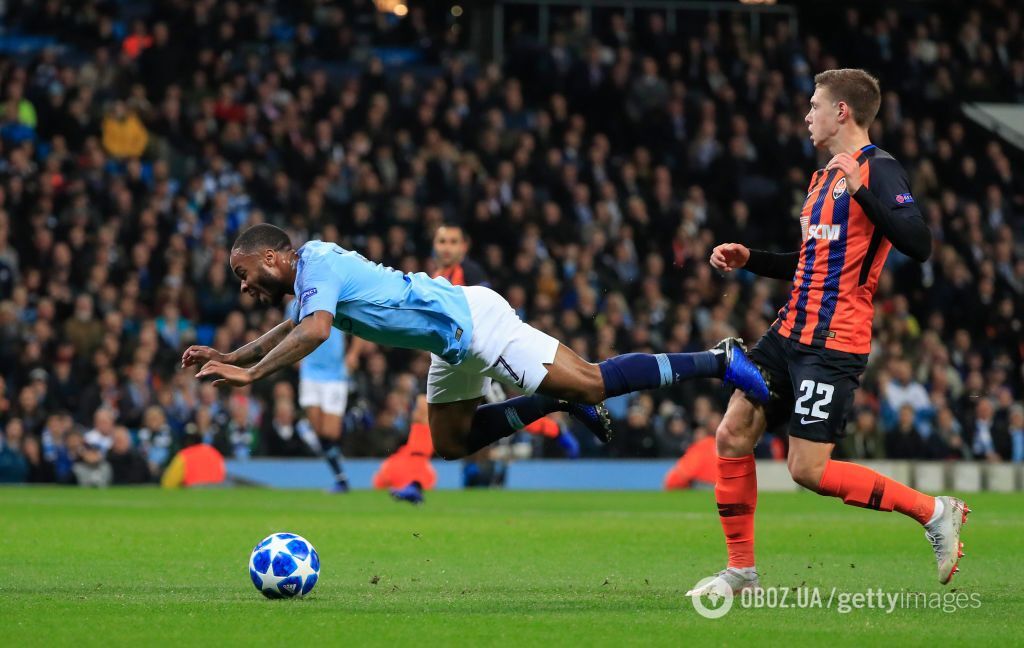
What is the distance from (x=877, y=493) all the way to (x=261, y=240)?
3.14 meters

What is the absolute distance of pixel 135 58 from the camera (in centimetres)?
2270

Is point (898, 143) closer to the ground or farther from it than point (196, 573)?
farther from it

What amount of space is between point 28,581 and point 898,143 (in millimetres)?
20803

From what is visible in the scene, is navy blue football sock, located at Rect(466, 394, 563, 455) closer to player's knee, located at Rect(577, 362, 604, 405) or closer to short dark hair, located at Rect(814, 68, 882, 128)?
player's knee, located at Rect(577, 362, 604, 405)

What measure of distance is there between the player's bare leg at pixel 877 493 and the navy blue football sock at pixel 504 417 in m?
1.64

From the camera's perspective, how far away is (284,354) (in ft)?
23.1

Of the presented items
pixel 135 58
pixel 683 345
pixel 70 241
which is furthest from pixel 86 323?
pixel 683 345

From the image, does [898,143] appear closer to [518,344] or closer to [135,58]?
[135,58]

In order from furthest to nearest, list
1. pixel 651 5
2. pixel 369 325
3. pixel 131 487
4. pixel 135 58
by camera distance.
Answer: pixel 651 5 < pixel 135 58 < pixel 131 487 < pixel 369 325

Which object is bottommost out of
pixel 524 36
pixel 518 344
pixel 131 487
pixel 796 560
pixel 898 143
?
pixel 131 487

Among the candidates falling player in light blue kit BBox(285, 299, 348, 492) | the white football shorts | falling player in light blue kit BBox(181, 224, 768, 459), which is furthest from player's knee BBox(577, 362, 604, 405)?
falling player in light blue kit BBox(285, 299, 348, 492)

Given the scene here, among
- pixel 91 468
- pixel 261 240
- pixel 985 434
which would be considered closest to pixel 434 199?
pixel 91 468

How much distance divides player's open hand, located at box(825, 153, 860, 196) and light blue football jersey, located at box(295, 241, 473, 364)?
1.93 meters

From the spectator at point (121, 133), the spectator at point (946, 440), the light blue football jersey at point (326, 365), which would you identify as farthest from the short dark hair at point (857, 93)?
the spectator at point (121, 133)
